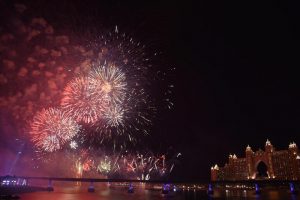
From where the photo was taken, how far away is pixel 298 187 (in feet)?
626

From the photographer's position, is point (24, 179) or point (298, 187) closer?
point (24, 179)

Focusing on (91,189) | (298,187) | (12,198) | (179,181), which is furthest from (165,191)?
(298,187)

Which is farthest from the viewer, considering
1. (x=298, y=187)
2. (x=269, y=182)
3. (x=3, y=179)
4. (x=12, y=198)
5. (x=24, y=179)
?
(x=298, y=187)

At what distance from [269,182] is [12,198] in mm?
97481

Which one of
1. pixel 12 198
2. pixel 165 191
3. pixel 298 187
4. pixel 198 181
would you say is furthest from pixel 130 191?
pixel 298 187

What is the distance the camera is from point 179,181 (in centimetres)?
16100

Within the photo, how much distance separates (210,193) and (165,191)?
770 inches

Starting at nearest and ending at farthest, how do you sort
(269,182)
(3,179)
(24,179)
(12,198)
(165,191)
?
(12,198)
(3,179)
(269,182)
(165,191)
(24,179)

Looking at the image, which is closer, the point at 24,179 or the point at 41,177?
the point at 24,179

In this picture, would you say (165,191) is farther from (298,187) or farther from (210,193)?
(298,187)

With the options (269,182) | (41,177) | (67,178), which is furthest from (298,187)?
(41,177)

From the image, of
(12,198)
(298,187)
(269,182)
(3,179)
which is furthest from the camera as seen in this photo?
(298,187)

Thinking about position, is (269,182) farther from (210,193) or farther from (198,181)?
(198,181)

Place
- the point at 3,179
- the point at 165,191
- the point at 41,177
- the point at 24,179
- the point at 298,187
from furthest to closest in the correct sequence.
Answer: the point at 298,187
the point at 41,177
the point at 24,179
the point at 165,191
the point at 3,179
